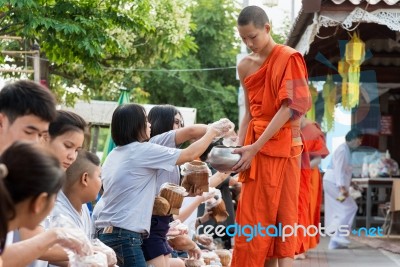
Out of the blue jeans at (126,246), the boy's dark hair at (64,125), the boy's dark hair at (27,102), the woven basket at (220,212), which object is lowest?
the woven basket at (220,212)

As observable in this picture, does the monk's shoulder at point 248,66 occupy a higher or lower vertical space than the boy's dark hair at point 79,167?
higher

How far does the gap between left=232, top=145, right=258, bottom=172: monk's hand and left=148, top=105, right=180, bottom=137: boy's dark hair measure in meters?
0.73

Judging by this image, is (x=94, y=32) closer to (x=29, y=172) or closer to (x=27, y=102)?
(x=27, y=102)

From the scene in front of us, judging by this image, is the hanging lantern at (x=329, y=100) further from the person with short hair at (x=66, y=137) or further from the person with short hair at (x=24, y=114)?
the person with short hair at (x=24, y=114)

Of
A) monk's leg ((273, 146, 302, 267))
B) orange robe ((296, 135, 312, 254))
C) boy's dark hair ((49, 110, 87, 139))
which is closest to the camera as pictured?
boy's dark hair ((49, 110, 87, 139))

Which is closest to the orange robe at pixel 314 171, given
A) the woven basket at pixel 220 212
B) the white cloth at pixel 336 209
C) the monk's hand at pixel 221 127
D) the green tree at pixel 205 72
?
the woven basket at pixel 220 212

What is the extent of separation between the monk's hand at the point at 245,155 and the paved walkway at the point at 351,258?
4.55 m

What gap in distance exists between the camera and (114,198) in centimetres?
621

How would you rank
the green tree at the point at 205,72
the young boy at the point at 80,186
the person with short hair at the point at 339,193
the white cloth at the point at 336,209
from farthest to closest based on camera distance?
the green tree at the point at 205,72 < the white cloth at the point at 336,209 < the person with short hair at the point at 339,193 < the young boy at the point at 80,186

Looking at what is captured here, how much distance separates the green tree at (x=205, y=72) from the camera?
33.3 metres

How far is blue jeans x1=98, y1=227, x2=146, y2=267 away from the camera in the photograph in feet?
19.7

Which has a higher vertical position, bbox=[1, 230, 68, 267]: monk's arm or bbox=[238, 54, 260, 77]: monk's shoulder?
A: bbox=[238, 54, 260, 77]: monk's shoulder

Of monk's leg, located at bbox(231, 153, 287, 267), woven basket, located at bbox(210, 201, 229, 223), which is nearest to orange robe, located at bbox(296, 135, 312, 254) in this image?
monk's leg, located at bbox(231, 153, 287, 267)

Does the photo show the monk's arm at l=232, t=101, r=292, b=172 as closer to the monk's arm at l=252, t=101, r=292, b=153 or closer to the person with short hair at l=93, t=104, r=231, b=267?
the monk's arm at l=252, t=101, r=292, b=153
